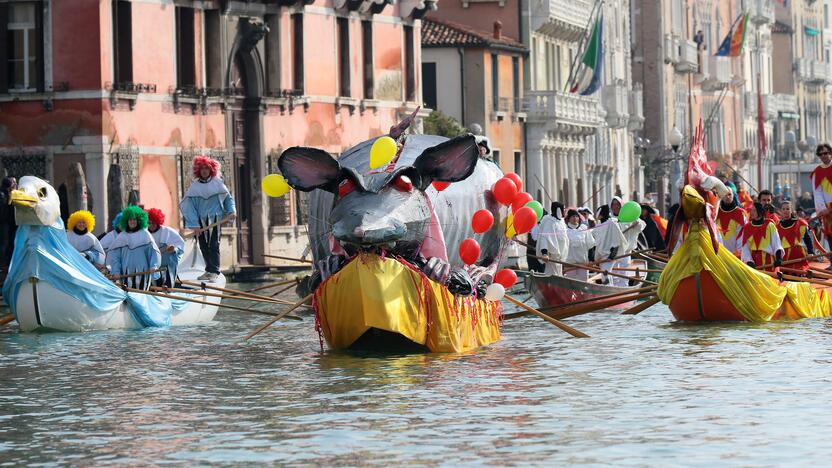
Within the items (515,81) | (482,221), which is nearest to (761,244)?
(482,221)

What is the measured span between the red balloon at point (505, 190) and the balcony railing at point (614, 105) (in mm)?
58478

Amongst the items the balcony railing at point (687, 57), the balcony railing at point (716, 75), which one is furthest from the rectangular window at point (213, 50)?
the balcony railing at point (716, 75)

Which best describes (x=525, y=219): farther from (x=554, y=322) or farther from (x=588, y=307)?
(x=588, y=307)

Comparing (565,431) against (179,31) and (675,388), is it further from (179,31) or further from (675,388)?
(179,31)

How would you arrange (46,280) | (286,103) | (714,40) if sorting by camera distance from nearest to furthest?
(46,280), (286,103), (714,40)

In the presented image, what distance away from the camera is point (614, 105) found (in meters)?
83.2

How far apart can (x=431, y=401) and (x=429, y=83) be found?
155 feet

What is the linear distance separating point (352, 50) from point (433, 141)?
2851 cm

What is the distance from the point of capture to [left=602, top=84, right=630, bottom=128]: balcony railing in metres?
82.9

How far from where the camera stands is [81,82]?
141ft

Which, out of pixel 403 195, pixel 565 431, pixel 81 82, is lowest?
pixel 565 431

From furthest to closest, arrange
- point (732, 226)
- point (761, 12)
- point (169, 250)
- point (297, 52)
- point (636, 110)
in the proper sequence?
point (761, 12) → point (636, 110) → point (297, 52) → point (732, 226) → point (169, 250)

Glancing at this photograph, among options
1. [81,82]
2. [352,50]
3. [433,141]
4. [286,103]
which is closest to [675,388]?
[433,141]

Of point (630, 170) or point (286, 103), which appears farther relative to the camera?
point (630, 170)
